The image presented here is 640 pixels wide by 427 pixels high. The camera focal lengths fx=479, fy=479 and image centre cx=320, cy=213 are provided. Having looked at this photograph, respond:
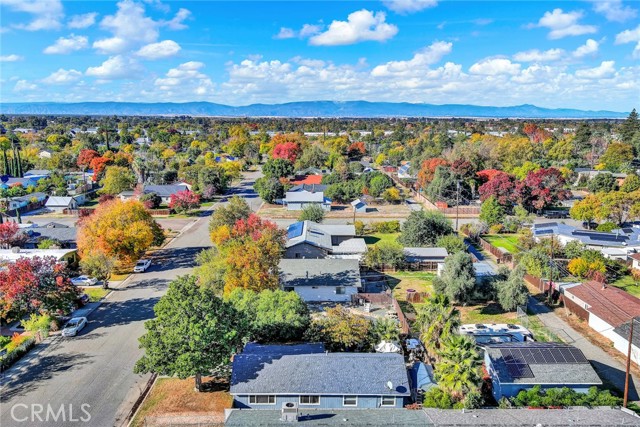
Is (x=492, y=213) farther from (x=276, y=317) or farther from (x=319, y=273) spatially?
(x=276, y=317)

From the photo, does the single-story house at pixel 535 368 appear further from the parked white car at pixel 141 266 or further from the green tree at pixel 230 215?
the parked white car at pixel 141 266

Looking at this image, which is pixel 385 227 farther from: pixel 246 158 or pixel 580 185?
pixel 246 158

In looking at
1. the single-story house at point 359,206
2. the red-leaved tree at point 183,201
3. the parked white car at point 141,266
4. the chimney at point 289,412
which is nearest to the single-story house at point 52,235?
the parked white car at point 141,266

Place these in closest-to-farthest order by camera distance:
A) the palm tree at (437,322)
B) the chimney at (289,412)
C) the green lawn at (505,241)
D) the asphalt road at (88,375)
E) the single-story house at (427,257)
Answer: the chimney at (289,412), the asphalt road at (88,375), the palm tree at (437,322), the single-story house at (427,257), the green lawn at (505,241)

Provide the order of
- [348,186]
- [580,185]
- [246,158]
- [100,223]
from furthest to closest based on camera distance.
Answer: [246,158], [580,185], [348,186], [100,223]

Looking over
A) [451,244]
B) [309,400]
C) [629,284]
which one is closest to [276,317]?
[309,400]

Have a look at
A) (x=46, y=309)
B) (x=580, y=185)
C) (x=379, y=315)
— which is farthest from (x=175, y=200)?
(x=580, y=185)
